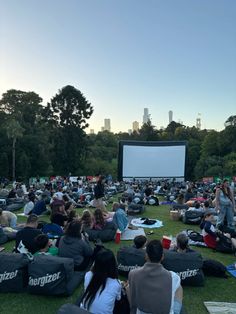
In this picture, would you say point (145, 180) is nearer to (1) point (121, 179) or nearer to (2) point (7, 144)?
(1) point (121, 179)

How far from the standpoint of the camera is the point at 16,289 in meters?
5.20

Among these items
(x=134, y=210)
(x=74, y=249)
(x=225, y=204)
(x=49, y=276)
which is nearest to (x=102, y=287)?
(x=49, y=276)

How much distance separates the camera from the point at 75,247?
5762 millimetres

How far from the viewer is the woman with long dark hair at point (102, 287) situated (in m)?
3.31

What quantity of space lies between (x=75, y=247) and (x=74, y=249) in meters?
0.03

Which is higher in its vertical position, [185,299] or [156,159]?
[156,159]

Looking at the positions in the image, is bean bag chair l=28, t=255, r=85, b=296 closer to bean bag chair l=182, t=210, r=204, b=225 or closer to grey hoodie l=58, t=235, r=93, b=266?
grey hoodie l=58, t=235, r=93, b=266

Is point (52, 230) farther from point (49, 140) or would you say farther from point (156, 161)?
point (49, 140)

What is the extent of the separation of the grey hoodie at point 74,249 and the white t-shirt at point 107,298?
234 centimetres

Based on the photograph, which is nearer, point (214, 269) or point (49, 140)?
point (214, 269)

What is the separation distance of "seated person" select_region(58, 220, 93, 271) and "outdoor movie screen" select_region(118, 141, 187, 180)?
2902 cm

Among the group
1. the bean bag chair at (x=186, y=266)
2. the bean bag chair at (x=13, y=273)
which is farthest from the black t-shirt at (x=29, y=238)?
the bean bag chair at (x=186, y=266)

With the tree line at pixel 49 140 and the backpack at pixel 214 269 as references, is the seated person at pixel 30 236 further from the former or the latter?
the tree line at pixel 49 140

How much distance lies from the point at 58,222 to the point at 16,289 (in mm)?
3375
